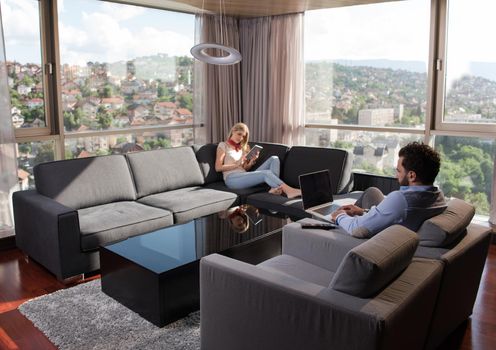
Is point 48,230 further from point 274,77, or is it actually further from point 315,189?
point 274,77

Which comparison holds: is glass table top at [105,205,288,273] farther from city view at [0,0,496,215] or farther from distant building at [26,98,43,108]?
distant building at [26,98,43,108]

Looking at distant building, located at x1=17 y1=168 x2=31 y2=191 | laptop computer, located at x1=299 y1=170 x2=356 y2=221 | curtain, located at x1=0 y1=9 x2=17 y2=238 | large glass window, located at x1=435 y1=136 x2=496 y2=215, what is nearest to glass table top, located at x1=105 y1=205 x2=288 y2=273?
laptop computer, located at x1=299 y1=170 x2=356 y2=221

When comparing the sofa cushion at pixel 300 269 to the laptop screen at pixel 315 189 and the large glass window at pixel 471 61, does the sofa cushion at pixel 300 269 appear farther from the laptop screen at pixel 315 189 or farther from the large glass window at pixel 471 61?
the large glass window at pixel 471 61

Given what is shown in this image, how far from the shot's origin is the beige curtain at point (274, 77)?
18.8 feet

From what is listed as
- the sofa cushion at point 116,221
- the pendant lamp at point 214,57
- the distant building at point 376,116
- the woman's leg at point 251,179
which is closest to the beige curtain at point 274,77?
the distant building at point 376,116

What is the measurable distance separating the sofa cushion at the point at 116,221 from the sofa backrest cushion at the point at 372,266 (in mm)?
2092

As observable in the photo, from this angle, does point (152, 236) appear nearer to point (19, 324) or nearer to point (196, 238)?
point (196, 238)

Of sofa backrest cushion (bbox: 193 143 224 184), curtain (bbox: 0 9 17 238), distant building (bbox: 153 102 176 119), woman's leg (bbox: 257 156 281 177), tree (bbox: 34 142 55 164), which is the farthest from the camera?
distant building (bbox: 153 102 176 119)

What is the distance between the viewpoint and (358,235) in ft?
8.50

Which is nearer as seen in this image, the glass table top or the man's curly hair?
the man's curly hair

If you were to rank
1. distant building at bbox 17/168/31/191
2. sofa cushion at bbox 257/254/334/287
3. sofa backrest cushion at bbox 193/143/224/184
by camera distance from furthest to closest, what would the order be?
1. sofa backrest cushion at bbox 193/143/224/184
2. distant building at bbox 17/168/31/191
3. sofa cushion at bbox 257/254/334/287

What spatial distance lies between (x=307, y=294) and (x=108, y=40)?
3991 millimetres

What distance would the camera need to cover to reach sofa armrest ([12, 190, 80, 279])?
3369 mm

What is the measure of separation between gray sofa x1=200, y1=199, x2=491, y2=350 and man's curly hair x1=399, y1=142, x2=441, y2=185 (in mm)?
216
